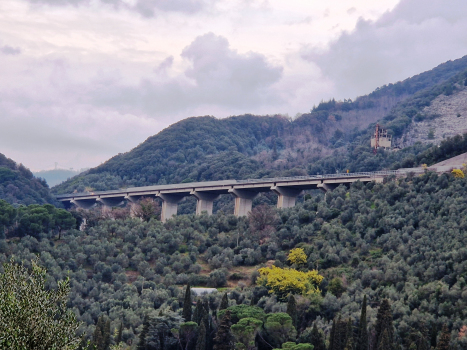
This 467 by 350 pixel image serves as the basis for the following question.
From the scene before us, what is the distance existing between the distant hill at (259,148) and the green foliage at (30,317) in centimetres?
9001

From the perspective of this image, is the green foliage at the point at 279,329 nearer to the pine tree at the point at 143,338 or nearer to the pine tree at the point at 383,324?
the pine tree at the point at 383,324

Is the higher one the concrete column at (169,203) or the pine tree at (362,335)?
the concrete column at (169,203)

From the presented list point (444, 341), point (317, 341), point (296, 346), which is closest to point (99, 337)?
point (296, 346)

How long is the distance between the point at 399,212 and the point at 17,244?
1609 inches

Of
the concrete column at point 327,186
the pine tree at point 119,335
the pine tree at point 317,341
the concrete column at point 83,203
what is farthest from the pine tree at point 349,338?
the concrete column at point 83,203

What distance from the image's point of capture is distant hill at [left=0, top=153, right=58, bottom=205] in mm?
118125

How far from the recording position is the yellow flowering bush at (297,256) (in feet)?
232

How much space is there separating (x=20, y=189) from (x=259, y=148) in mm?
71959

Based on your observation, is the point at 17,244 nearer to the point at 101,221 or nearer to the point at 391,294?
the point at 101,221

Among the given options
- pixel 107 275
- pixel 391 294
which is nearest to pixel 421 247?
pixel 391 294

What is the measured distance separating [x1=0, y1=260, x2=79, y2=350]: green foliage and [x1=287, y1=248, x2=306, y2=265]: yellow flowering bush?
155 ft

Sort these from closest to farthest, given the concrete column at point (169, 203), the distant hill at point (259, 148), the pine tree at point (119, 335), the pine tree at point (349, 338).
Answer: the pine tree at point (349, 338)
the pine tree at point (119, 335)
the concrete column at point (169, 203)
the distant hill at point (259, 148)

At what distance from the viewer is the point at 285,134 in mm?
186125

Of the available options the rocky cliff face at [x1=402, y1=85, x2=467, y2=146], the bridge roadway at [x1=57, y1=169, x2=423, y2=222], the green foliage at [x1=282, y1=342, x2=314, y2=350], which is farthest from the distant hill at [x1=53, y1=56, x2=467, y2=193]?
the green foliage at [x1=282, y1=342, x2=314, y2=350]
